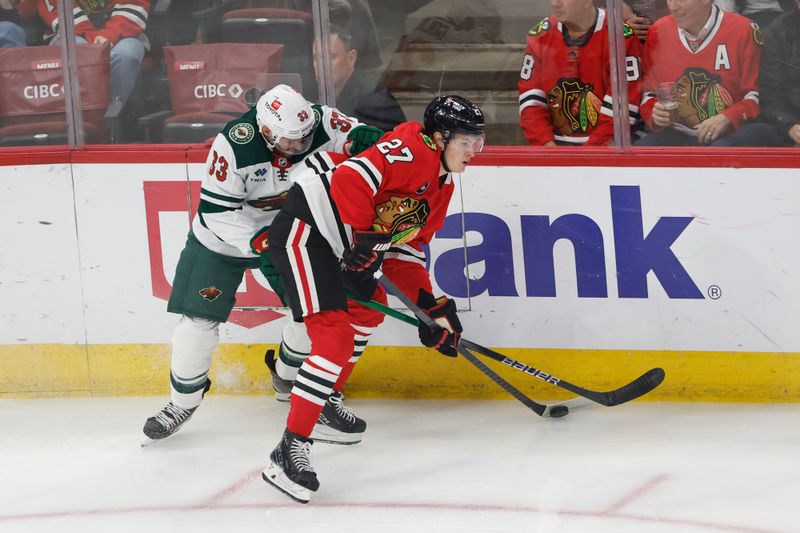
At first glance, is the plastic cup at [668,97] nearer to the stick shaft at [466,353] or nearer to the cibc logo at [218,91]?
the stick shaft at [466,353]

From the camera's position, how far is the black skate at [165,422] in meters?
3.38

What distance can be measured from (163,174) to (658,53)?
1668 millimetres

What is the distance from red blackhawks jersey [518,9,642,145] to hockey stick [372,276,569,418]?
72 cm

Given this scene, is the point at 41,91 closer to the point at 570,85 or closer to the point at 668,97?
the point at 570,85

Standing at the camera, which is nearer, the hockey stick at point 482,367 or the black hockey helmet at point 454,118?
the black hockey helmet at point 454,118

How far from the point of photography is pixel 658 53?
3.49m

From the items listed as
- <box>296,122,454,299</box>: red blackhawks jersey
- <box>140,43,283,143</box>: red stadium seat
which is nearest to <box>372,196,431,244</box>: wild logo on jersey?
<box>296,122,454,299</box>: red blackhawks jersey

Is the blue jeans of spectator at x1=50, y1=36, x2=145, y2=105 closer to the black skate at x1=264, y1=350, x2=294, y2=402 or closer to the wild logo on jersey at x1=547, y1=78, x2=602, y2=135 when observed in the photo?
the black skate at x1=264, y1=350, x2=294, y2=402

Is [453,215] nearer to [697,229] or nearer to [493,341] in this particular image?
[493,341]

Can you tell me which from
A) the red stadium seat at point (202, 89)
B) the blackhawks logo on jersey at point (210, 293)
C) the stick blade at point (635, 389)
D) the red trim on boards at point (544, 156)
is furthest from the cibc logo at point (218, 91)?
the stick blade at point (635, 389)

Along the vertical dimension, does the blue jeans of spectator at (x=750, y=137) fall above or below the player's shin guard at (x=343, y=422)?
above

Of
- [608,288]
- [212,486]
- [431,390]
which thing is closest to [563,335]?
[608,288]

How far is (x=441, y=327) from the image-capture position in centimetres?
325

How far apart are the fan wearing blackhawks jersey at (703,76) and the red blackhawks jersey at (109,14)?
1.68 metres
